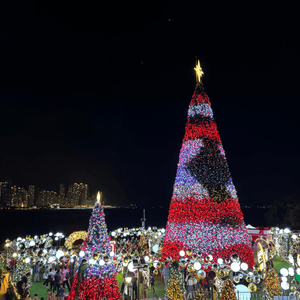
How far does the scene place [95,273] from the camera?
8.51 m

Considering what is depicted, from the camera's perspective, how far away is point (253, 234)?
68.5ft

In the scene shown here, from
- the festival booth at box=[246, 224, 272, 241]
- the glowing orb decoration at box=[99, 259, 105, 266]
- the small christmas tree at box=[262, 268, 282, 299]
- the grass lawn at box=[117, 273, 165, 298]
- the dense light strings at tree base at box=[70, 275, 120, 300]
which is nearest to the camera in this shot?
the glowing orb decoration at box=[99, 259, 105, 266]

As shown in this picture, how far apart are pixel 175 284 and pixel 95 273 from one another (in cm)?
305

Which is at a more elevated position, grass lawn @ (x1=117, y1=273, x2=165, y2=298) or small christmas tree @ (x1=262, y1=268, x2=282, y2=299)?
small christmas tree @ (x1=262, y1=268, x2=282, y2=299)

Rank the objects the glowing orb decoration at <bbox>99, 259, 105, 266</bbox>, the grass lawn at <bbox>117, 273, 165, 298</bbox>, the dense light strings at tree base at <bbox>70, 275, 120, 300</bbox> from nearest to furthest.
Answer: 1. the glowing orb decoration at <bbox>99, 259, 105, 266</bbox>
2. the dense light strings at tree base at <bbox>70, 275, 120, 300</bbox>
3. the grass lawn at <bbox>117, 273, 165, 298</bbox>

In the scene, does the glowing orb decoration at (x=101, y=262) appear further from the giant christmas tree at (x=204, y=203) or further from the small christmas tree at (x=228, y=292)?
the giant christmas tree at (x=204, y=203)

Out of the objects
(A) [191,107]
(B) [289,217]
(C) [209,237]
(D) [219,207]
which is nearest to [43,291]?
(C) [209,237]

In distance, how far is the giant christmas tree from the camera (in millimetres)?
11094

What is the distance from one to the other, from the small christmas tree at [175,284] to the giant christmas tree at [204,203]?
1629mm

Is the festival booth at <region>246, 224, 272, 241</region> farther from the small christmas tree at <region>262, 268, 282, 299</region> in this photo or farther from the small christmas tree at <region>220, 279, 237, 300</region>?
the small christmas tree at <region>220, 279, 237, 300</region>

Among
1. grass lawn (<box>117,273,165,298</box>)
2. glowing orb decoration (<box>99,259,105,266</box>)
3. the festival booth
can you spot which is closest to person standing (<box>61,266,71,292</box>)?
grass lawn (<box>117,273,165,298</box>)

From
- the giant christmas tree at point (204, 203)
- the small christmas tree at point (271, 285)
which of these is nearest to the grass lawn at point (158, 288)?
the giant christmas tree at point (204, 203)

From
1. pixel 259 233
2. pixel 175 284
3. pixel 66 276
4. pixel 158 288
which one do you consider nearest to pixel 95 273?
pixel 175 284

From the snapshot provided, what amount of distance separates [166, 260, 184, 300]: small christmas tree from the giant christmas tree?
1.63 meters
